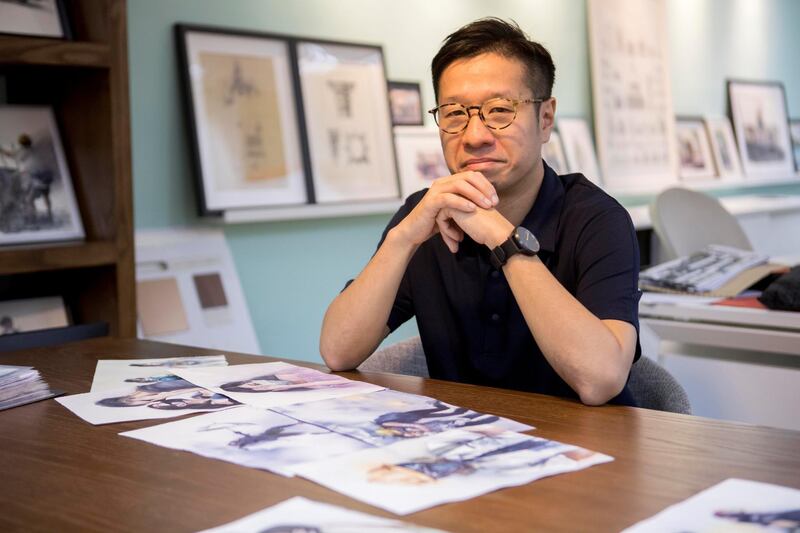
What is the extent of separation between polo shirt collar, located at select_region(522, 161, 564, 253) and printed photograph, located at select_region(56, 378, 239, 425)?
762mm

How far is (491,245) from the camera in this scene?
1.76 meters

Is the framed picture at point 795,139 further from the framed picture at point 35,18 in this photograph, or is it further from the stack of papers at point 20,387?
the stack of papers at point 20,387

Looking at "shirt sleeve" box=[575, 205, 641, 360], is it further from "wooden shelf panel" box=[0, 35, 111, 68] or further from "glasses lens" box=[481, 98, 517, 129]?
"wooden shelf panel" box=[0, 35, 111, 68]

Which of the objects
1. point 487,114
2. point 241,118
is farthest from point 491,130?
point 241,118

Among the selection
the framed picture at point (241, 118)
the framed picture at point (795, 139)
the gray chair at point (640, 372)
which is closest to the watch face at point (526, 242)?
the gray chair at point (640, 372)

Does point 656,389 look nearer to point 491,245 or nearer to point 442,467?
point 491,245

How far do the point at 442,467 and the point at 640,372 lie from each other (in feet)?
2.82

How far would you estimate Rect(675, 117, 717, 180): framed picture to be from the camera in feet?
22.1

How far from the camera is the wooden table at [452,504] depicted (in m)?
0.96


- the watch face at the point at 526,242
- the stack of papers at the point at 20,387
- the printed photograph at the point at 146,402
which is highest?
the watch face at the point at 526,242

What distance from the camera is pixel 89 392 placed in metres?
1.60

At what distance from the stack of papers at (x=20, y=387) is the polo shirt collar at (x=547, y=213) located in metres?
0.98

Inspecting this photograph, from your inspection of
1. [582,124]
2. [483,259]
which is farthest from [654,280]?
[582,124]

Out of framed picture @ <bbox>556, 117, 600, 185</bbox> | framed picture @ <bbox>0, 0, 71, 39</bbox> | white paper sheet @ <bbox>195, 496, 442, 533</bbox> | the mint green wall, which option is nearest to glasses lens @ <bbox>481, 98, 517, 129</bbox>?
white paper sheet @ <bbox>195, 496, 442, 533</bbox>
